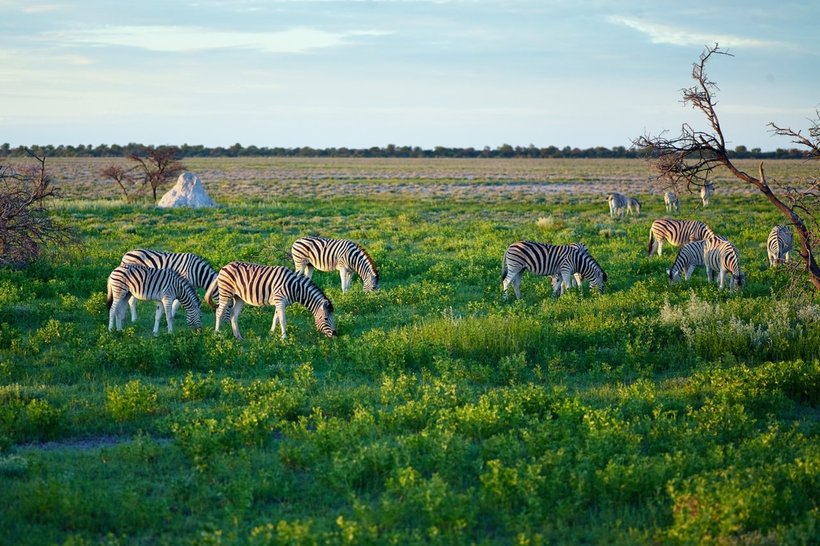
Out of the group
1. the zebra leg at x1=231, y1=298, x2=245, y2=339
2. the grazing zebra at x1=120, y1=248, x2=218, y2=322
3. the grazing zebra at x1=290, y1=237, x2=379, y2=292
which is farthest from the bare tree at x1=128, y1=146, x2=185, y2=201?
the zebra leg at x1=231, y1=298, x2=245, y2=339

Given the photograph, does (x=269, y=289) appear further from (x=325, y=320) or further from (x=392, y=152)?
(x=392, y=152)

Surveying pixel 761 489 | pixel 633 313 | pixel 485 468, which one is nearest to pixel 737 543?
pixel 761 489

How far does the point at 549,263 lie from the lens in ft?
56.2

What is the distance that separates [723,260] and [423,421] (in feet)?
36.8

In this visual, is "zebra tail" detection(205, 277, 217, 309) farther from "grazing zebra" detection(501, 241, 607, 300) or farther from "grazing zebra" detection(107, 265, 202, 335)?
"grazing zebra" detection(501, 241, 607, 300)

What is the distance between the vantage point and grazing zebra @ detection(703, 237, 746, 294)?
17.0 metres

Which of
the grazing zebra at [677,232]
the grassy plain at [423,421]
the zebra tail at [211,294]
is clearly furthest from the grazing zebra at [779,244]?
the zebra tail at [211,294]

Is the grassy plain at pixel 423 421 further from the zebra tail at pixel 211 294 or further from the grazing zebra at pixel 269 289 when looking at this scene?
the zebra tail at pixel 211 294

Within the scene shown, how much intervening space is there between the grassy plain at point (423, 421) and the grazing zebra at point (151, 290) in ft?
1.89

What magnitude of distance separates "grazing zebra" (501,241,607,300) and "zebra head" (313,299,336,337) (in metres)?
4.90

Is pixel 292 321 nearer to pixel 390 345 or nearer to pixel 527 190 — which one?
pixel 390 345

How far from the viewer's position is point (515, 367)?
11.0 m

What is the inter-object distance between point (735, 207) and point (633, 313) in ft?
95.3

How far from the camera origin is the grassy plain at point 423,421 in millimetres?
6438
